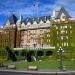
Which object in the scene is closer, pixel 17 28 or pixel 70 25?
pixel 70 25

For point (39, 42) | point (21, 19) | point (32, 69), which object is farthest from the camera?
point (21, 19)

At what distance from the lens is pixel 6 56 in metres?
89.8

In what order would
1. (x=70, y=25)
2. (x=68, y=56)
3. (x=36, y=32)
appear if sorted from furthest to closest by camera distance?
(x=36, y=32) → (x=70, y=25) → (x=68, y=56)

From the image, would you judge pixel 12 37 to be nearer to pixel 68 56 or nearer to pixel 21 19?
pixel 21 19

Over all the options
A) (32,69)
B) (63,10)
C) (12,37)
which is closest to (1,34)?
(12,37)

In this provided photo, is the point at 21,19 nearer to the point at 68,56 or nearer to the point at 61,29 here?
the point at 61,29

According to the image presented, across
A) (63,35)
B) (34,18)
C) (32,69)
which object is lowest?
(32,69)

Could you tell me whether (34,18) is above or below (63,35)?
above

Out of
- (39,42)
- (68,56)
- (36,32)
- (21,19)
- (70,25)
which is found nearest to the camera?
(68,56)

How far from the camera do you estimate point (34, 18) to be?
483ft

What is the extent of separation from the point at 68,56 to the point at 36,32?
5701cm

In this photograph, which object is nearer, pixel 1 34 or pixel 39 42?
pixel 39 42

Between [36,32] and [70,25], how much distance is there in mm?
30376

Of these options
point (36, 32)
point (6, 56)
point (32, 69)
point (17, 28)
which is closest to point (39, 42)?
point (36, 32)
